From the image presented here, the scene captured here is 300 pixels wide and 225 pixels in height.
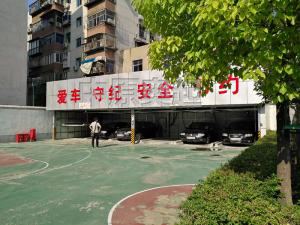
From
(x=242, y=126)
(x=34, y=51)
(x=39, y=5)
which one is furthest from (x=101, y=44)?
(x=242, y=126)

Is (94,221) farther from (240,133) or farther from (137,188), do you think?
(240,133)

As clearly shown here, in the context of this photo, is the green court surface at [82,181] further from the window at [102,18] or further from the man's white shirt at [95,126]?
the window at [102,18]

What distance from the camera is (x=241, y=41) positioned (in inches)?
166

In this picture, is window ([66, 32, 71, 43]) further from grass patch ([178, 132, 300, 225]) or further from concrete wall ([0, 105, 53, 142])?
grass patch ([178, 132, 300, 225])

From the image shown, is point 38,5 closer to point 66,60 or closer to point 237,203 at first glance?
point 66,60

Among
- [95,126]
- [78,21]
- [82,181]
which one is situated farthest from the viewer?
[78,21]

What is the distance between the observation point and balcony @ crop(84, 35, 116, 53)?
33250 mm

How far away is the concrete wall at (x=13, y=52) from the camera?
30203 millimetres

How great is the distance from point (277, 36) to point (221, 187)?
2.83m

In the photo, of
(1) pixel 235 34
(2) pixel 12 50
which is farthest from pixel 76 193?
(2) pixel 12 50

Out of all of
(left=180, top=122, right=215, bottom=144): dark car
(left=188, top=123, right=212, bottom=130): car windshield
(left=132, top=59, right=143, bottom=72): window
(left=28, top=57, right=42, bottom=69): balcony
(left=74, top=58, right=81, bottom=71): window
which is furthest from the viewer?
(left=28, top=57, right=42, bottom=69): balcony

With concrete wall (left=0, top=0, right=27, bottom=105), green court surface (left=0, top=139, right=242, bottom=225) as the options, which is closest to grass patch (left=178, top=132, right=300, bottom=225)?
green court surface (left=0, top=139, right=242, bottom=225)

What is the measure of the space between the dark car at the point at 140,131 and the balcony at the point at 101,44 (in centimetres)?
1230

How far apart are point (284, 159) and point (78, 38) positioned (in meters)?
37.4
